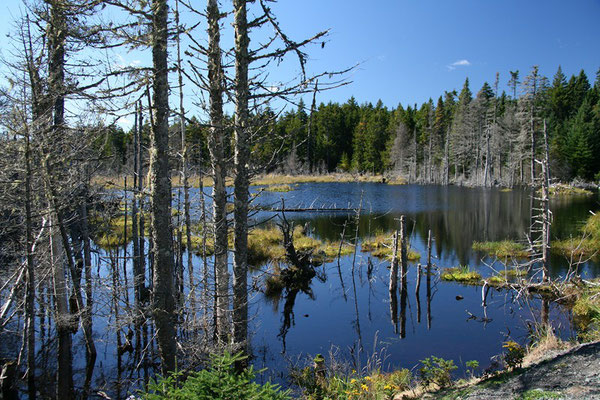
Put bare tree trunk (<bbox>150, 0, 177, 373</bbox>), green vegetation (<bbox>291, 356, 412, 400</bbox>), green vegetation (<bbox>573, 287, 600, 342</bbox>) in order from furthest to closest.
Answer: green vegetation (<bbox>573, 287, 600, 342</bbox>)
green vegetation (<bbox>291, 356, 412, 400</bbox>)
bare tree trunk (<bbox>150, 0, 177, 373</bbox>)

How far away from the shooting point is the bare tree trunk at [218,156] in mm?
6906

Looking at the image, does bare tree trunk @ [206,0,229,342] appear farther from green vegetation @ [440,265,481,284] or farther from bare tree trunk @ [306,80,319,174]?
green vegetation @ [440,265,481,284]

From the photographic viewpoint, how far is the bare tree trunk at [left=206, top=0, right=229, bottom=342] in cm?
691

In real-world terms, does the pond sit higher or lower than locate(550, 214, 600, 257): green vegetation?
lower

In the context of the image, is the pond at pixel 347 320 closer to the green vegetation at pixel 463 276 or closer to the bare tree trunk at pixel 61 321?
the bare tree trunk at pixel 61 321

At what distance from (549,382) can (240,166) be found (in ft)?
19.1

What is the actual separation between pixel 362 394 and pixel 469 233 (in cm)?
2151

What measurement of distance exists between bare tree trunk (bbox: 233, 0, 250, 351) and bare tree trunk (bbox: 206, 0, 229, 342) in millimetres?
298

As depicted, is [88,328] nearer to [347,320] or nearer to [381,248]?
[347,320]

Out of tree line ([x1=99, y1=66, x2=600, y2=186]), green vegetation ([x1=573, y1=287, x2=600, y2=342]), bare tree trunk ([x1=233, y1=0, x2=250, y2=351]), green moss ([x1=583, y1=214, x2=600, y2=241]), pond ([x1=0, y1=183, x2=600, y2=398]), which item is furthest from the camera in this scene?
tree line ([x1=99, y1=66, x2=600, y2=186])

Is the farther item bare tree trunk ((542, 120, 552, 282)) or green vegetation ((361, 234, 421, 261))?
green vegetation ((361, 234, 421, 261))

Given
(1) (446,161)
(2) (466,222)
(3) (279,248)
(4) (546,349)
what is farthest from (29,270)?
(1) (446,161)

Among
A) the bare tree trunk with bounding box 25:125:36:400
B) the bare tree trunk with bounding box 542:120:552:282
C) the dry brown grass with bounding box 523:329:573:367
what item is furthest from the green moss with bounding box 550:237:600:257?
the bare tree trunk with bounding box 25:125:36:400

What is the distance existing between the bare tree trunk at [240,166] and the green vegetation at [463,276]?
478 inches
